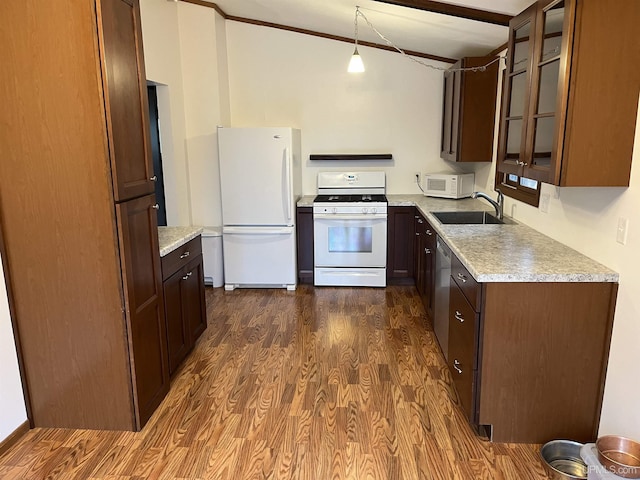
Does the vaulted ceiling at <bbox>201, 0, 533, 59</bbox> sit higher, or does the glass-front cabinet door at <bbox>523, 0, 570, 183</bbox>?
the vaulted ceiling at <bbox>201, 0, 533, 59</bbox>

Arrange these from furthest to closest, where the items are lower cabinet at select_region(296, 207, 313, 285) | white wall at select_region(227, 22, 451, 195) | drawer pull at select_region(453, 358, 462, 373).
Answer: white wall at select_region(227, 22, 451, 195) → lower cabinet at select_region(296, 207, 313, 285) → drawer pull at select_region(453, 358, 462, 373)

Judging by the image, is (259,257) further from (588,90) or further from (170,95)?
(588,90)

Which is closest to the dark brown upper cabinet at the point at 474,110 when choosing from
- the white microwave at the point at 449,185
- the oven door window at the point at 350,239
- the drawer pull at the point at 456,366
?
the white microwave at the point at 449,185

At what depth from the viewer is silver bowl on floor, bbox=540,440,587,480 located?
2170mm

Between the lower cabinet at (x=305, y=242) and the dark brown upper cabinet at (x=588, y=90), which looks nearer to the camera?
the dark brown upper cabinet at (x=588, y=90)

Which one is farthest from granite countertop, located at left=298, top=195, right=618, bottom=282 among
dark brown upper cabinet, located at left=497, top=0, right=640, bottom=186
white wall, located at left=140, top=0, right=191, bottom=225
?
white wall, located at left=140, top=0, right=191, bottom=225

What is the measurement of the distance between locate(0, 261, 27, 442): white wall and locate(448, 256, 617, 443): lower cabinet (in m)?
2.32

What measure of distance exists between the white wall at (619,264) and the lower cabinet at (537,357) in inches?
2.4

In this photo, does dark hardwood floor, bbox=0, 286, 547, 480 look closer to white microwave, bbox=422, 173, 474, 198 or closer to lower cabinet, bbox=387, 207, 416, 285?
lower cabinet, bbox=387, 207, 416, 285

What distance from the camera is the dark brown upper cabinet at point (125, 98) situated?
211 centimetres

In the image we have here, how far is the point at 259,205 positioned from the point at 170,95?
1.35m

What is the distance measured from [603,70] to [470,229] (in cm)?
138

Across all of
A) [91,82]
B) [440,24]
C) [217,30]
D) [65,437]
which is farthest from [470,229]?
[217,30]

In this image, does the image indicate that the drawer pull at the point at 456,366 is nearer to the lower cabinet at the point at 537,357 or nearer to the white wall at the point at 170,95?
the lower cabinet at the point at 537,357
